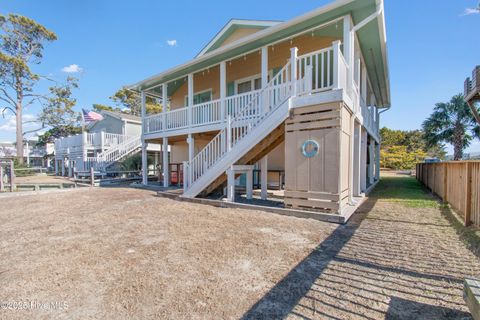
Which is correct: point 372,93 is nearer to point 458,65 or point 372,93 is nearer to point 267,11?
point 267,11

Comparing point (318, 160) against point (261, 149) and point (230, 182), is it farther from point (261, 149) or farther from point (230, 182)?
point (230, 182)

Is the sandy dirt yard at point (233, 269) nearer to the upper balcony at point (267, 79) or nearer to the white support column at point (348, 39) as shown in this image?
the upper balcony at point (267, 79)

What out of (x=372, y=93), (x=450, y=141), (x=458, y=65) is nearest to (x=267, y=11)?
(x=372, y=93)

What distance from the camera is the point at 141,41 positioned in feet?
59.1

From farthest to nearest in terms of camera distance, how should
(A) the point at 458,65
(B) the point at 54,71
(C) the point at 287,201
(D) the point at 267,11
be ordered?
(B) the point at 54,71, (A) the point at 458,65, (D) the point at 267,11, (C) the point at 287,201

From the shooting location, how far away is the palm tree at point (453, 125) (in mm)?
17000

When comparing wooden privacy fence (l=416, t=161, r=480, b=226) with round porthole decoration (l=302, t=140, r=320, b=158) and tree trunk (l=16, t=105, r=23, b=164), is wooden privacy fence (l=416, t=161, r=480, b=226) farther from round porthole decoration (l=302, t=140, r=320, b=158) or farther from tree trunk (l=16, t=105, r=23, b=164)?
tree trunk (l=16, t=105, r=23, b=164)

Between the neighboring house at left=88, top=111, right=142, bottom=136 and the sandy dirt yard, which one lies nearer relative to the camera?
the sandy dirt yard

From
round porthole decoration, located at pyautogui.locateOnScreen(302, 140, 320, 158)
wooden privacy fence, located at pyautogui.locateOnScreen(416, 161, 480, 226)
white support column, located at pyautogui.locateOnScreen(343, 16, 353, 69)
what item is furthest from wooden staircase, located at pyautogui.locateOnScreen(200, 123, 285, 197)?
wooden privacy fence, located at pyautogui.locateOnScreen(416, 161, 480, 226)

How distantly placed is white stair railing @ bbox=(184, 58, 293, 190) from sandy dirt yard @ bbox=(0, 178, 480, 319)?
2.51 meters

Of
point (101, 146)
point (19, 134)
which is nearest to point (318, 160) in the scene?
point (101, 146)

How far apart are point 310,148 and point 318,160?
0.32 m

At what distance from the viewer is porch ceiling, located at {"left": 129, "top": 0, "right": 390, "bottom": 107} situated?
5.92 metres

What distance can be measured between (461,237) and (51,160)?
36230 mm
